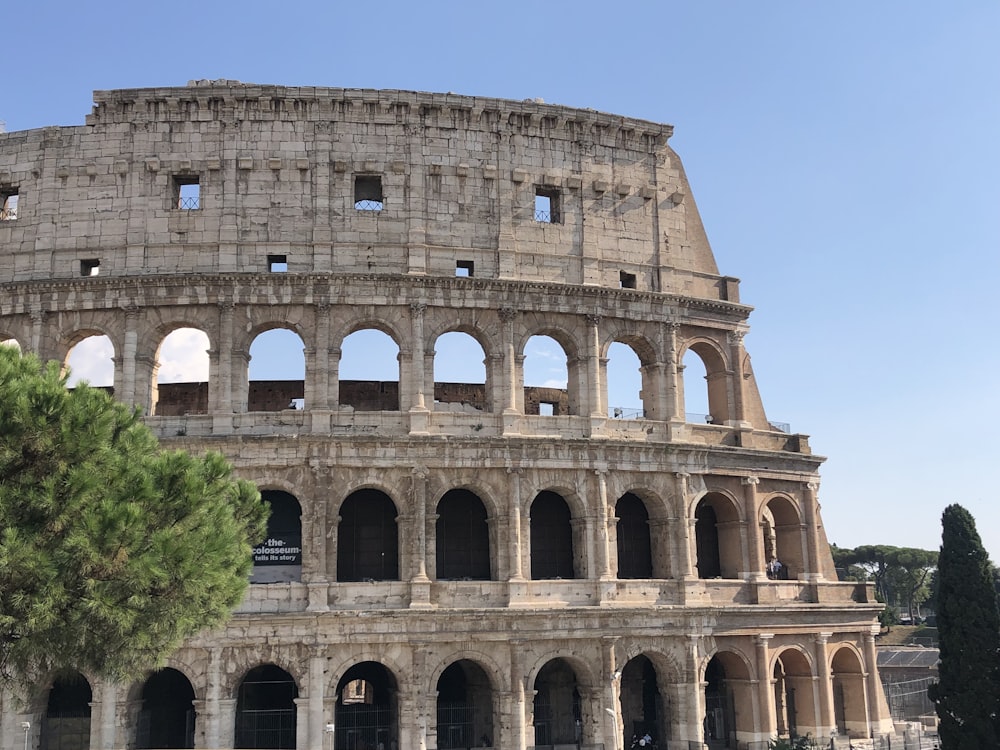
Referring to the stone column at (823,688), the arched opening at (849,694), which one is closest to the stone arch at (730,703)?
the stone column at (823,688)

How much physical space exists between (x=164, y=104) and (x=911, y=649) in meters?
44.9

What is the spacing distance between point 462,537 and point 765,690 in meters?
9.83

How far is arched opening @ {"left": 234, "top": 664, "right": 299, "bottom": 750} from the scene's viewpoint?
88.0 feet

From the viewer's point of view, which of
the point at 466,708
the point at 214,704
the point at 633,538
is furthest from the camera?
the point at 633,538

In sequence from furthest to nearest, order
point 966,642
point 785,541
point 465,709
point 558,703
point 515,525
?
point 785,541 < point 558,703 < point 465,709 < point 966,642 < point 515,525

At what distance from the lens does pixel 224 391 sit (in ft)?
90.5

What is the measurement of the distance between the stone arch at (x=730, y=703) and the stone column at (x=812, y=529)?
388 centimetres

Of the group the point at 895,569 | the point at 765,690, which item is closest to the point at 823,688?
the point at 765,690

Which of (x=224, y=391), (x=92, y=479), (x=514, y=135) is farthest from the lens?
(x=514, y=135)

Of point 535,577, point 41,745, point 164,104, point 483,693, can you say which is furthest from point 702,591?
point 164,104

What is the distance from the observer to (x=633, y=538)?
30.6 metres

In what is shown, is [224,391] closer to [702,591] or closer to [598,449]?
[598,449]

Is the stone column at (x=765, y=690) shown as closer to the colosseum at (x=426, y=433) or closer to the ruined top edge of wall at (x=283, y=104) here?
the colosseum at (x=426, y=433)

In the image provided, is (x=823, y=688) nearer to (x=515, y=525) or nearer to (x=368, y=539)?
(x=515, y=525)
